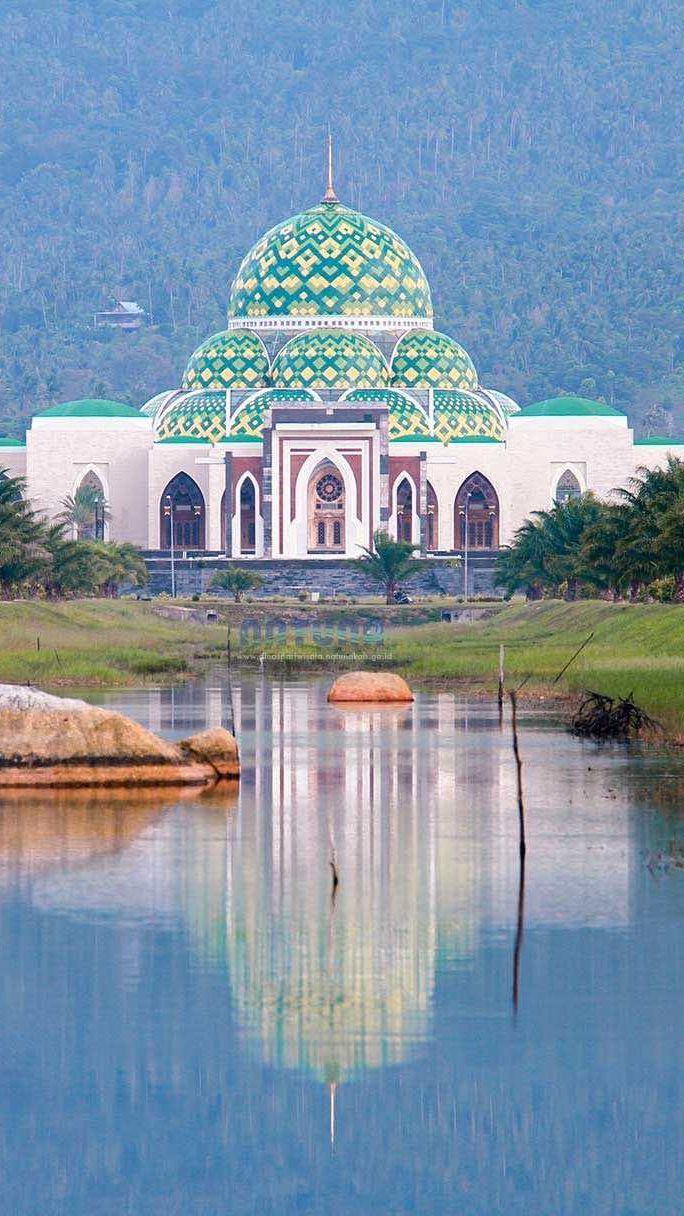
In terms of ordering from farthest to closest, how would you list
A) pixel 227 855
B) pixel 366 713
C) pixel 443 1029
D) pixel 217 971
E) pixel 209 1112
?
pixel 366 713 < pixel 227 855 < pixel 217 971 < pixel 443 1029 < pixel 209 1112

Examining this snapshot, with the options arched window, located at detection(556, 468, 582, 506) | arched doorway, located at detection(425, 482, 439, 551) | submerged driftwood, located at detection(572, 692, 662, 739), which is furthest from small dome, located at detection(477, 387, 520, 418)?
submerged driftwood, located at detection(572, 692, 662, 739)

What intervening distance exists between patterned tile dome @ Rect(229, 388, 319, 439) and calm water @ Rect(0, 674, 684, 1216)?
221 feet

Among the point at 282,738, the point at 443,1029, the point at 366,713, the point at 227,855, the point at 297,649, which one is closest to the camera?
the point at 443,1029

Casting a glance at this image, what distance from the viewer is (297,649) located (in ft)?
191

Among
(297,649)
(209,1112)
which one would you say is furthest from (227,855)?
(297,649)

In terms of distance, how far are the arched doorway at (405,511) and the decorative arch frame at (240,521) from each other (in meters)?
4.48

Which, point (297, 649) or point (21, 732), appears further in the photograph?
point (297, 649)

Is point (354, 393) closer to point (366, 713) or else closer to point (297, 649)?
point (297, 649)

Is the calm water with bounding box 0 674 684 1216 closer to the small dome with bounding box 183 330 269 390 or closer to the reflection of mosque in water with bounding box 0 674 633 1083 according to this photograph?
the reflection of mosque in water with bounding box 0 674 633 1083

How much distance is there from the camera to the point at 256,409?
9500 cm

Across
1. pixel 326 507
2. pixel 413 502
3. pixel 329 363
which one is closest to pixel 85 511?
pixel 326 507

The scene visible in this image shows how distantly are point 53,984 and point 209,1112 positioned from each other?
3.00m

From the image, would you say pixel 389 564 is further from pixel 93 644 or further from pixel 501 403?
pixel 93 644

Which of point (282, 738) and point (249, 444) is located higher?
point (249, 444)
